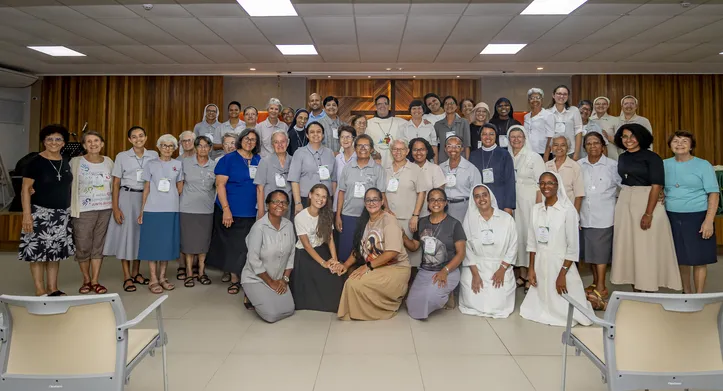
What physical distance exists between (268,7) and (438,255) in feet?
13.4

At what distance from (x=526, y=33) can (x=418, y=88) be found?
14.0 feet

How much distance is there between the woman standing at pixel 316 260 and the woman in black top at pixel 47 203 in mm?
2327

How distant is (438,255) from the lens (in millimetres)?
4422

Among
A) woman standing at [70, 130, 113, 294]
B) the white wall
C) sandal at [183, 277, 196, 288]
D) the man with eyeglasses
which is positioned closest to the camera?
woman standing at [70, 130, 113, 294]

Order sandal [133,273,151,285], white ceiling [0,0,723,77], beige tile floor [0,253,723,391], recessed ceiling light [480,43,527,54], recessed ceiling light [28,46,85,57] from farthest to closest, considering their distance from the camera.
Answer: recessed ceiling light [28,46,85,57]
recessed ceiling light [480,43,527,54]
white ceiling [0,0,723,77]
sandal [133,273,151,285]
beige tile floor [0,253,723,391]

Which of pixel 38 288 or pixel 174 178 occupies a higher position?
pixel 174 178

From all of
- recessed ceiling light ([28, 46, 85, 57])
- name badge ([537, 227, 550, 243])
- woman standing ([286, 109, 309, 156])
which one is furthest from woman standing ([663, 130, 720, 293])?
recessed ceiling light ([28, 46, 85, 57])

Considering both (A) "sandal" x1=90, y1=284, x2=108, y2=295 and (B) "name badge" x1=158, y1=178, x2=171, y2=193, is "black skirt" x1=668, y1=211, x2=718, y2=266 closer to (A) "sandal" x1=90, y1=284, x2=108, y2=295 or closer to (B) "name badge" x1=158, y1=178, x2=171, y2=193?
(B) "name badge" x1=158, y1=178, x2=171, y2=193

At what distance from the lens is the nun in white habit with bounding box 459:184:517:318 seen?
172 inches

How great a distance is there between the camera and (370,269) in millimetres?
4324

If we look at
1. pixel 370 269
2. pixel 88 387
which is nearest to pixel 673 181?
pixel 370 269

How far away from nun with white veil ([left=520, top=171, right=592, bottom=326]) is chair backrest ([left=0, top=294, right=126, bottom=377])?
3.46 meters

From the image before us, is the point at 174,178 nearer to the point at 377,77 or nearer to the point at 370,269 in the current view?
the point at 370,269

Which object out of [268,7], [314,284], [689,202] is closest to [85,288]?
[314,284]
